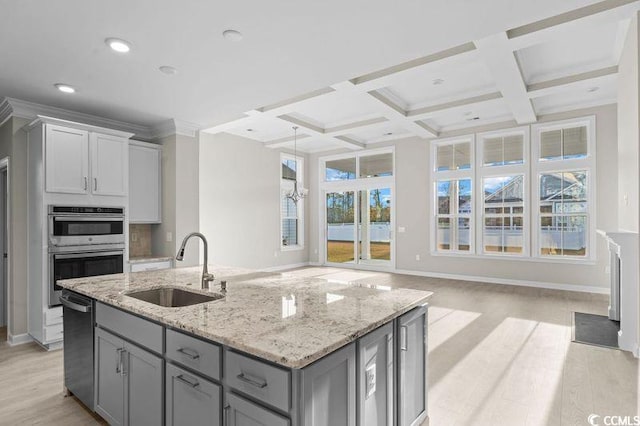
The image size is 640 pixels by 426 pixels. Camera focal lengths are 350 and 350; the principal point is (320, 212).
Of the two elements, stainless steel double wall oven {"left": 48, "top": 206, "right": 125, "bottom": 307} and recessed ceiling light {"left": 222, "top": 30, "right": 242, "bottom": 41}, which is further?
stainless steel double wall oven {"left": 48, "top": 206, "right": 125, "bottom": 307}

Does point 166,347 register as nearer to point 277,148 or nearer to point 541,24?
point 541,24

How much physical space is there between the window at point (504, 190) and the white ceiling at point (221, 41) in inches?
180

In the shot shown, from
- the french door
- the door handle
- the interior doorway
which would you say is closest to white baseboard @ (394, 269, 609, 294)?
the french door

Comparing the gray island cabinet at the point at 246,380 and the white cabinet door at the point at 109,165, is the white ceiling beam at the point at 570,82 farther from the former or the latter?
the white cabinet door at the point at 109,165

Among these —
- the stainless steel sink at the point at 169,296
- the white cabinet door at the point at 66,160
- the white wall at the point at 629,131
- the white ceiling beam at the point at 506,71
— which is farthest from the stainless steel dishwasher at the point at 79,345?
the white wall at the point at 629,131

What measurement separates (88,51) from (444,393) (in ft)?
12.7

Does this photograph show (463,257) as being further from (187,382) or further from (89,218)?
(187,382)

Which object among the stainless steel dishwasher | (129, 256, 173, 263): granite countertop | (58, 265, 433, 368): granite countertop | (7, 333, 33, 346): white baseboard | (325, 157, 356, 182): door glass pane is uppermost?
(325, 157, 356, 182): door glass pane

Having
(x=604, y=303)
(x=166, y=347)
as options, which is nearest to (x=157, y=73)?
(x=166, y=347)

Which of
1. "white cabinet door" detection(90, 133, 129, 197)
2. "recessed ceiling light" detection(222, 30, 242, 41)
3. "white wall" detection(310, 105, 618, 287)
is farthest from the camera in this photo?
"white wall" detection(310, 105, 618, 287)

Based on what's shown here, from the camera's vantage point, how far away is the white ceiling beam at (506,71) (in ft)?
10.9

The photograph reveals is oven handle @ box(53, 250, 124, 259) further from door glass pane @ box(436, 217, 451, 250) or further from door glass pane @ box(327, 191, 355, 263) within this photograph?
door glass pane @ box(436, 217, 451, 250)

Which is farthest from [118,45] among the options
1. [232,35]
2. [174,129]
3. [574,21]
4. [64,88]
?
[574,21]

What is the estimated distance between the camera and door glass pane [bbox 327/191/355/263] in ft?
28.9
